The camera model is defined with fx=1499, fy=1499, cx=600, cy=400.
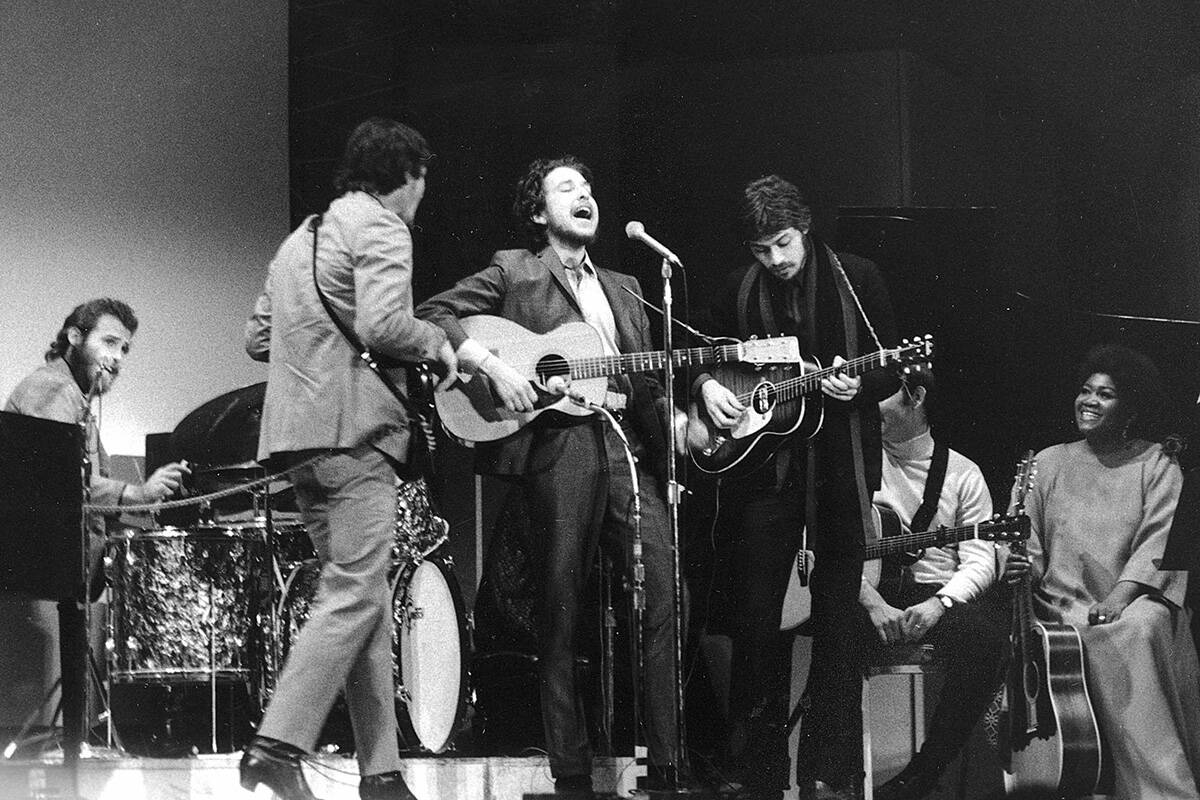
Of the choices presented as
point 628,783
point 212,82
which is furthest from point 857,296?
point 212,82

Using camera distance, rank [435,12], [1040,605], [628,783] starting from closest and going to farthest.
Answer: [628,783] < [1040,605] < [435,12]

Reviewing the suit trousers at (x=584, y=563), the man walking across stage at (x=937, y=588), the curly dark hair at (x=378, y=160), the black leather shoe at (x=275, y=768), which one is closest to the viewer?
the black leather shoe at (x=275, y=768)

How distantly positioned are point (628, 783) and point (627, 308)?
1.50m

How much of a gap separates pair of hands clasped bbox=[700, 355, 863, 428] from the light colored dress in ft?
2.34

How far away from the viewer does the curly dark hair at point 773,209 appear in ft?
16.9

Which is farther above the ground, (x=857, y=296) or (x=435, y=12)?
(x=435, y=12)

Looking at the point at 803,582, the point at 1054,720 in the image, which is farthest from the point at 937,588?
the point at 1054,720

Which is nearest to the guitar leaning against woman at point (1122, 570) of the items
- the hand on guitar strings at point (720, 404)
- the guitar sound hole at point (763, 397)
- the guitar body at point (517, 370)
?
the guitar sound hole at point (763, 397)

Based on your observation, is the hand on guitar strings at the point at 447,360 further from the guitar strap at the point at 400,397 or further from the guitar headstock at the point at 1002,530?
the guitar headstock at the point at 1002,530

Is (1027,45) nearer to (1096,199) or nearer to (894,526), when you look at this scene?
(1096,199)

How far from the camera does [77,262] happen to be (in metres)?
5.15

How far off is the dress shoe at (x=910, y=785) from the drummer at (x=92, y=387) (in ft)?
8.21

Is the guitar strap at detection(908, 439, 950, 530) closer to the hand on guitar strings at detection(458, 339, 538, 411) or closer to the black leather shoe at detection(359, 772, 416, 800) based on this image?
the hand on guitar strings at detection(458, 339, 538, 411)

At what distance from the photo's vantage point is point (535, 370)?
4719 millimetres
